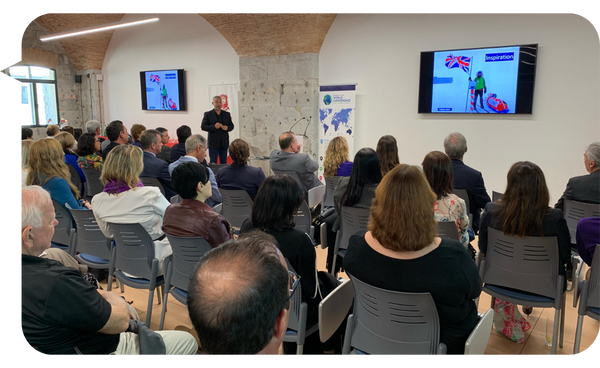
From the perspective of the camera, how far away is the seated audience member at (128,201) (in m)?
2.78

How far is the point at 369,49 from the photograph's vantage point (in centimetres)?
675

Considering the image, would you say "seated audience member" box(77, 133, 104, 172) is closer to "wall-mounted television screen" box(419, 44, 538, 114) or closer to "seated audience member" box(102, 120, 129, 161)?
"seated audience member" box(102, 120, 129, 161)

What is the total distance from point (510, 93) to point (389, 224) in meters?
4.76

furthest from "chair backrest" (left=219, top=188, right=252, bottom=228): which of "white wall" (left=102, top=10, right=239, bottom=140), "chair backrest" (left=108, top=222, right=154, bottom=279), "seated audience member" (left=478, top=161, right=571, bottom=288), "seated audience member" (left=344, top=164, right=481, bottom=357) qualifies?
"white wall" (left=102, top=10, right=239, bottom=140)

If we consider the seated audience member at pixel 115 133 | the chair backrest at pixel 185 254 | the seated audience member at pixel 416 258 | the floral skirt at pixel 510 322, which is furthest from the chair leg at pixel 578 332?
the seated audience member at pixel 115 133

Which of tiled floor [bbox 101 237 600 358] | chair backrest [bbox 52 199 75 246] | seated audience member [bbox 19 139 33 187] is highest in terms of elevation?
seated audience member [bbox 19 139 33 187]

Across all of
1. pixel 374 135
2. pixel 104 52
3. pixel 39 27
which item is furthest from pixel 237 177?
pixel 39 27

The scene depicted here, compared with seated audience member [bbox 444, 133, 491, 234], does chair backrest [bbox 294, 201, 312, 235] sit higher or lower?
lower

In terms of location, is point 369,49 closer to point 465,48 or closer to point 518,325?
point 465,48

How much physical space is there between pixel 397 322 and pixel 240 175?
101 inches

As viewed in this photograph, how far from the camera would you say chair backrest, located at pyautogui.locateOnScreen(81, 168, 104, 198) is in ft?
15.6

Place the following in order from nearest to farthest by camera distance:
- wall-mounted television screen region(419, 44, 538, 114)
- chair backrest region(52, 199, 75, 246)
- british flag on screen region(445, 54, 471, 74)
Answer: chair backrest region(52, 199, 75, 246)
wall-mounted television screen region(419, 44, 538, 114)
british flag on screen region(445, 54, 471, 74)

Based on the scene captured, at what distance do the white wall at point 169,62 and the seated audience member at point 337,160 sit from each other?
476cm

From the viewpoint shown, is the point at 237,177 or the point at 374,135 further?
the point at 374,135
